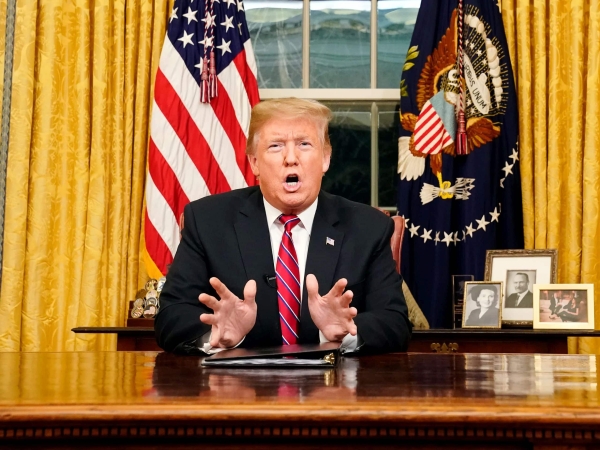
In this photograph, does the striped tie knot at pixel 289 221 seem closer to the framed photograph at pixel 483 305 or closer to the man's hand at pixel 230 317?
the man's hand at pixel 230 317

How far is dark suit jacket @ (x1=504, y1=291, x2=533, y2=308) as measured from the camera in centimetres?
371

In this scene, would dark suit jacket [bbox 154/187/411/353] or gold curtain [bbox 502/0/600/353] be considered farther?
gold curtain [bbox 502/0/600/353]

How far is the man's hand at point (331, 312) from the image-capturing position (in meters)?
1.95

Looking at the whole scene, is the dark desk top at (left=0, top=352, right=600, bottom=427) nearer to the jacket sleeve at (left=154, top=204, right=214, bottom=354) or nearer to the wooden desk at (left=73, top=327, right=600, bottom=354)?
the jacket sleeve at (left=154, top=204, right=214, bottom=354)

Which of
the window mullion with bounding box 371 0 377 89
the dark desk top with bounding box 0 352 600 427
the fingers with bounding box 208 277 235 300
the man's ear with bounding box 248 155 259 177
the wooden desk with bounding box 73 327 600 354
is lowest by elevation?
the wooden desk with bounding box 73 327 600 354

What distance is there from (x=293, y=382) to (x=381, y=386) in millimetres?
145

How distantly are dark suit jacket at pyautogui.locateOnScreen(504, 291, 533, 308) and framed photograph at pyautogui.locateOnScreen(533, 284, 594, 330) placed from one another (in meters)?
0.08

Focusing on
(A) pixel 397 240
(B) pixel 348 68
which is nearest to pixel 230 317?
(A) pixel 397 240

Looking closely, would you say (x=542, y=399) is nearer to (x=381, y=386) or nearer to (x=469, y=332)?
(x=381, y=386)

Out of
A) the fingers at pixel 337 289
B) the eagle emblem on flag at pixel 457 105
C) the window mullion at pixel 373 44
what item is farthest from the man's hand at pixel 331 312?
the window mullion at pixel 373 44

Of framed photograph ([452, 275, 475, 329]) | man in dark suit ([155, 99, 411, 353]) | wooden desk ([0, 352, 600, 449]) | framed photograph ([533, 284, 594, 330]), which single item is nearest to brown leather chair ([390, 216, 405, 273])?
framed photograph ([452, 275, 475, 329])

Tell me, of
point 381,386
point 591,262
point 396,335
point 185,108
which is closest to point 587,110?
point 591,262

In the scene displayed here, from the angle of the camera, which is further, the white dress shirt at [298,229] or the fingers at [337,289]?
the white dress shirt at [298,229]

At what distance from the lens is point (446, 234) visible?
13.1ft
